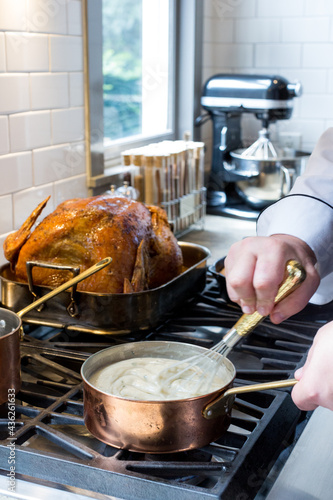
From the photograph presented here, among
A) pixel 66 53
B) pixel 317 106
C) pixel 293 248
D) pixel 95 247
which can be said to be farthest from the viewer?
pixel 317 106

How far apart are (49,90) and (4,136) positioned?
23 cm

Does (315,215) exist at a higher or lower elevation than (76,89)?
lower

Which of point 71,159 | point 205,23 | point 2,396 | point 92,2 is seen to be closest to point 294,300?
point 2,396

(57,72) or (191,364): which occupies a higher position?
(57,72)

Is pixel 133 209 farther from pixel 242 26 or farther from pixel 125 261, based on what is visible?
pixel 242 26

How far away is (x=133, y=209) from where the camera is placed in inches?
45.3

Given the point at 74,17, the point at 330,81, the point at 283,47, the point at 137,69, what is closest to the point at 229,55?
the point at 283,47

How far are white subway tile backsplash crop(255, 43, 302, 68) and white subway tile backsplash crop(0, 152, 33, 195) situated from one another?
1439mm

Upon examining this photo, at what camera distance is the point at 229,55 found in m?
2.63

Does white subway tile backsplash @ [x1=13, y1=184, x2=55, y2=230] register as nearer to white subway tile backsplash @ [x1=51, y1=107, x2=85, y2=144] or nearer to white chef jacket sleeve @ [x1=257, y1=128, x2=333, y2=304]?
white subway tile backsplash @ [x1=51, y1=107, x2=85, y2=144]

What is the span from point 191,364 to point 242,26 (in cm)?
212

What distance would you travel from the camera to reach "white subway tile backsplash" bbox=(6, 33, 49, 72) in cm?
137

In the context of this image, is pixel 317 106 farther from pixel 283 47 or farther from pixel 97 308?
pixel 97 308

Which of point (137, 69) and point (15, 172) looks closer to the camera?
point (15, 172)
